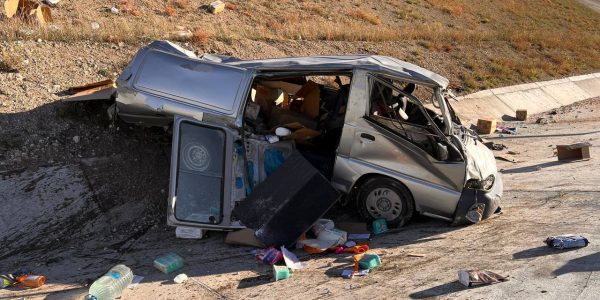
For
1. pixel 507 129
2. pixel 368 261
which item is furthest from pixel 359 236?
pixel 507 129

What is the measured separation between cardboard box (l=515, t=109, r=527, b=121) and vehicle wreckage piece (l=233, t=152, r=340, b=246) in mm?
11756

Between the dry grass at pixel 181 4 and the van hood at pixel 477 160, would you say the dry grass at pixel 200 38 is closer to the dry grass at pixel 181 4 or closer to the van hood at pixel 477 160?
the dry grass at pixel 181 4

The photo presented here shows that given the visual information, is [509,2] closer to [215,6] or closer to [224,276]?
[215,6]

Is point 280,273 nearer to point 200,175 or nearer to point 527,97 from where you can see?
point 200,175

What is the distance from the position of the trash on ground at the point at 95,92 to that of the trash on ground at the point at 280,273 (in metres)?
4.29

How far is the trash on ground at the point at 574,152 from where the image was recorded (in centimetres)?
1175

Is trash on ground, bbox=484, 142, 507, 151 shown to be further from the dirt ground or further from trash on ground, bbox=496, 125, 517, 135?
the dirt ground

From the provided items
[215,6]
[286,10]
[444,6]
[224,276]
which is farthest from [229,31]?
[444,6]

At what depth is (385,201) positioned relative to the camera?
317 inches

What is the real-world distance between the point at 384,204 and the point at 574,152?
559cm

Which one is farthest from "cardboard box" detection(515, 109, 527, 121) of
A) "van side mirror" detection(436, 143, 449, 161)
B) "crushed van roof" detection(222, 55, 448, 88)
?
"van side mirror" detection(436, 143, 449, 161)

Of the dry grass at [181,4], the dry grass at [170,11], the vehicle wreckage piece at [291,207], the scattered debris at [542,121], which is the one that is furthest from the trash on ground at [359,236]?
the dry grass at [181,4]

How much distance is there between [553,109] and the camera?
2011cm

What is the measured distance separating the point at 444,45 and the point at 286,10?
5581 millimetres
